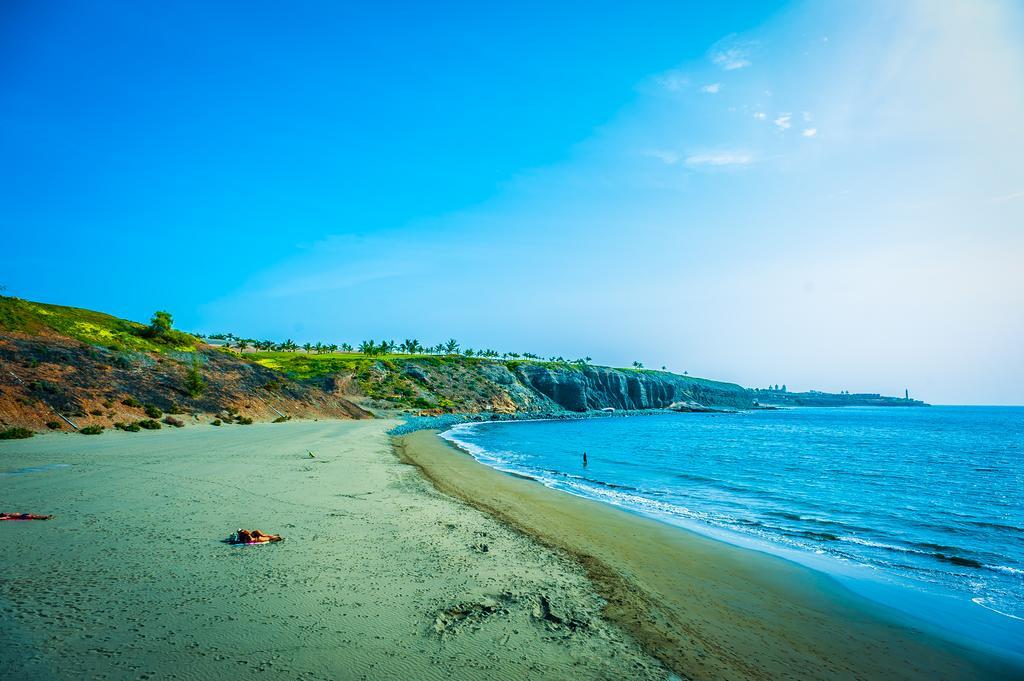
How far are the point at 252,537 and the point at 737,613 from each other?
11.7 metres

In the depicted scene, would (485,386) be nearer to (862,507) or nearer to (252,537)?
(862,507)

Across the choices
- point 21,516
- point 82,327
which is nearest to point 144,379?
point 82,327

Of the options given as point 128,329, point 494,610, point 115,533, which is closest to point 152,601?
point 115,533

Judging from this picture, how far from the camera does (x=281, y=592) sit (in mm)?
8789

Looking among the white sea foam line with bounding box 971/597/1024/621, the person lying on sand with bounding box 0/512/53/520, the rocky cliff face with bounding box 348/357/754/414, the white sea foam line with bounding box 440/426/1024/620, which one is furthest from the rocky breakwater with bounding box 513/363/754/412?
the person lying on sand with bounding box 0/512/53/520

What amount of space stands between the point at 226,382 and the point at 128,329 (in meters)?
11.5

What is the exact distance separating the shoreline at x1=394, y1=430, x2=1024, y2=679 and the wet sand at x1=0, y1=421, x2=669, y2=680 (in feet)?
2.94

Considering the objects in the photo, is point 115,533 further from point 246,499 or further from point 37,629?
point 37,629

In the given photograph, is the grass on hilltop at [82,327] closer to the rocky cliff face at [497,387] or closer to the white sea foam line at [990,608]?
the rocky cliff face at [497,387]

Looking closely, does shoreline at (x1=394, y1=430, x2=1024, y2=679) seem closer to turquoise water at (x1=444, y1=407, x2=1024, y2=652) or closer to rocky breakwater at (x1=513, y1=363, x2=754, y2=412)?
turquoise water at (x1=444, y1=407, x2=1024, y2=652)

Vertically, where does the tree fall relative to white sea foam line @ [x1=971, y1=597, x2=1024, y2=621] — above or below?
above

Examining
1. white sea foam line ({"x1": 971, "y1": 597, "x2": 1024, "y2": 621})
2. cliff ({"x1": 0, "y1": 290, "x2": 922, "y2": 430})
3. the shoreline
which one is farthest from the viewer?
cliff ({"x1": 0, "y1": 290, "x2": 922, "y2": 430})

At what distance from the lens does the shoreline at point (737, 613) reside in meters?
8.19

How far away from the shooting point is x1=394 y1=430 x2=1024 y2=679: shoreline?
8.19 meters
